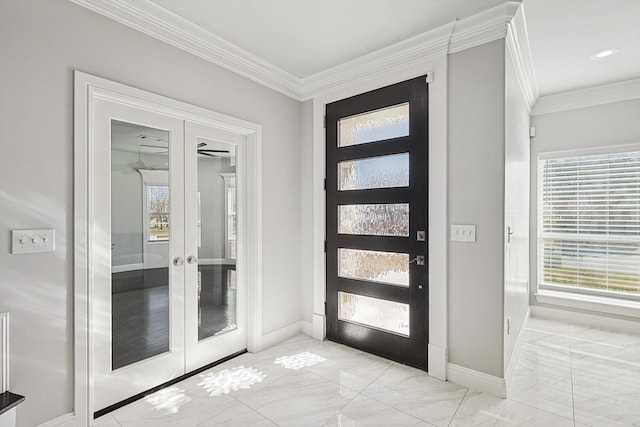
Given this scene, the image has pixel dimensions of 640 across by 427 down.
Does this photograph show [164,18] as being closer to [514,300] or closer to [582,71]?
[514,300]

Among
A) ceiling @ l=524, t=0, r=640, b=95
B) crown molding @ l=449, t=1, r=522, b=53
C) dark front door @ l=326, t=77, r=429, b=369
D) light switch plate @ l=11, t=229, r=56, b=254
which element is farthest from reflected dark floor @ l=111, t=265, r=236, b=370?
ceiling @ l=524, t=0, r=640, b=95

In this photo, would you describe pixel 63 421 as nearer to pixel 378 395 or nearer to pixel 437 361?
pixel 378 395

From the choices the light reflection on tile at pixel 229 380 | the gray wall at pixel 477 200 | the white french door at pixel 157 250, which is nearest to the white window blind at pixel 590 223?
the gray wall at pixel 477 200

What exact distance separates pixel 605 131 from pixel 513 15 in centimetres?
243

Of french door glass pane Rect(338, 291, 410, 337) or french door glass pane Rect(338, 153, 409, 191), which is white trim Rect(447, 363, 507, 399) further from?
french door glass pane Rect(338, 153, 409, 191)

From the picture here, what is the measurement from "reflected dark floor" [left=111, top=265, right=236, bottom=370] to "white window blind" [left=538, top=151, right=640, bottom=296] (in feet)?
13.2

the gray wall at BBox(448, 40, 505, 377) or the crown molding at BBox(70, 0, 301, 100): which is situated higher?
the crown molding at BBox(70, 0, 301, 100)

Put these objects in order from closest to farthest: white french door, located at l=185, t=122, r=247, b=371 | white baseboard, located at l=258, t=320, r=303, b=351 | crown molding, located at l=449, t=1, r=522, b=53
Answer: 1. crown molding, located at l=449, t=1, r=522, b=53
2. white french door, located at l=185, t=122, r=247, b=371
3. white baseboard, located at l=258, t=320, r=303, b=351

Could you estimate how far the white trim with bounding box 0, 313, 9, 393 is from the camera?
155 centimetres

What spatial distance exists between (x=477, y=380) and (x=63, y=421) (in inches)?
107

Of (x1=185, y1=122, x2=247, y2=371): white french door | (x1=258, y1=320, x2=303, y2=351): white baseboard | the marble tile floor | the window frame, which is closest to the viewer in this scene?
the marble tile floor

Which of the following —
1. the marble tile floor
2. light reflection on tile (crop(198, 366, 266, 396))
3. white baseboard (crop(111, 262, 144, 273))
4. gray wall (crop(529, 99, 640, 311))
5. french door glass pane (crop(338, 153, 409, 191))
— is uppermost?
gray wall (crop(529, 99, 640, 311))

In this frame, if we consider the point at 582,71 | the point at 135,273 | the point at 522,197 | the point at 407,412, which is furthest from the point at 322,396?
the point at 582,71

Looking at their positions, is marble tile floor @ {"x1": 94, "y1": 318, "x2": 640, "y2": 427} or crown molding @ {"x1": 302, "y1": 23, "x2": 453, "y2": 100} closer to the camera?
marble tile floor @ {"x1": 94, "y1": 318, "x2": 640, "y2": 427}
